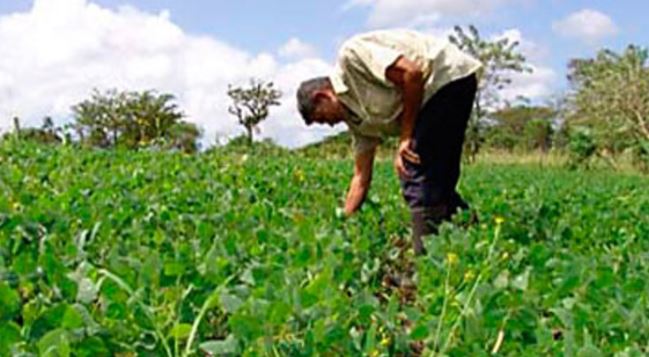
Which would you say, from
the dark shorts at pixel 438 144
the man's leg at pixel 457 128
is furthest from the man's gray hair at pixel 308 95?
the man's leg at pixel 457 128

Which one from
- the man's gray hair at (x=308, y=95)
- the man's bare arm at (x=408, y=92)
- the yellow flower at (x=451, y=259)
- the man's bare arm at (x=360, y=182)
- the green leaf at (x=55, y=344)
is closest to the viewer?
the green leaf at (x=55, y=344)

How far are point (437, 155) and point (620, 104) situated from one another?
1012 inches

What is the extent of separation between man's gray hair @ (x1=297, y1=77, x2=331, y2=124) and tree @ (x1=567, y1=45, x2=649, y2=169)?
23.5 m

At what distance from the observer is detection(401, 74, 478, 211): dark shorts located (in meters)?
5.01

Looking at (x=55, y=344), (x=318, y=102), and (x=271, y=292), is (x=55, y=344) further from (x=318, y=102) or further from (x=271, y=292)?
(x=318, y=102)

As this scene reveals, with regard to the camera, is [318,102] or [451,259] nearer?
[451,259]

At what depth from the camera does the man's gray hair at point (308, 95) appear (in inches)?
192

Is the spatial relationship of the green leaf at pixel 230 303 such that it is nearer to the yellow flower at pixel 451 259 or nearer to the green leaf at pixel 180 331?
the green leaf at pixel 180 331

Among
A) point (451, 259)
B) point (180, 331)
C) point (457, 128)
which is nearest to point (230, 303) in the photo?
point (180, 331)

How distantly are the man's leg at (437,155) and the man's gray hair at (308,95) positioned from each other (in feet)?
1.69

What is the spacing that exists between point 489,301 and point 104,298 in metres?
0.78

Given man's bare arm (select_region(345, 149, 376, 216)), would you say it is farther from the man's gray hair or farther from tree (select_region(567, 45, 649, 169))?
tree (select_region(567, 45, 649, 169))

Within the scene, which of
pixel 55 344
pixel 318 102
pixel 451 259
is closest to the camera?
pixel 55 344

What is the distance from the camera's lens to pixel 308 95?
4883 mm
